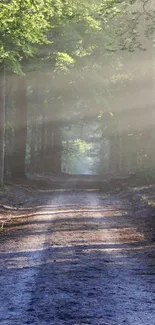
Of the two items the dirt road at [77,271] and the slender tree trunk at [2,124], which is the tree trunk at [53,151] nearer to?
the slender tree trunk at [2,124]

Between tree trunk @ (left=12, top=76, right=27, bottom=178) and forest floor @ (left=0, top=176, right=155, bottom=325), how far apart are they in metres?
10.4

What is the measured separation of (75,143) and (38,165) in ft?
78.0

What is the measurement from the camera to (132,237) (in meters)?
12.0

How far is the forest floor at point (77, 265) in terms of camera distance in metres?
5.87

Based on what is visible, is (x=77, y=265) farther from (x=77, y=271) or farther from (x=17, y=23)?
(x=17, y=23)

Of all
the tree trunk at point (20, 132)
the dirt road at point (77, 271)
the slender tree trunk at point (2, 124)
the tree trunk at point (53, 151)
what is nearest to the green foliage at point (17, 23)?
the slender tree trunk at point (2, 124)

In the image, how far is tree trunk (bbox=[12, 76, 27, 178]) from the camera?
93.4 feet

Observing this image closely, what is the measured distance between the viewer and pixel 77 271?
816cm

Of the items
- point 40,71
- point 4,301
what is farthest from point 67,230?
point 40,71

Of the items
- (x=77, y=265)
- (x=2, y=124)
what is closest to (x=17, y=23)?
(x=2, y=124)

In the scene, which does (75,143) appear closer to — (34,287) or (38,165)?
(38,165)

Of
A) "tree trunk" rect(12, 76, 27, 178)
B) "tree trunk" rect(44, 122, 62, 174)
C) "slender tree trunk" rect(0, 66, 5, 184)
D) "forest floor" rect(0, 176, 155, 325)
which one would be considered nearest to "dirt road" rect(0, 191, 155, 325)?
"forest floor" rect(0, 176, 155, 325)

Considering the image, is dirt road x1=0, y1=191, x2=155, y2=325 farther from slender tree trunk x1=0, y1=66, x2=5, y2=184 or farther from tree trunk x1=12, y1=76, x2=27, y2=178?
tree trunk x1=12, y1=76, x2=27, y2=178

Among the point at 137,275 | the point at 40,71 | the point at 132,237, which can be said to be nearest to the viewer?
the point at 137,275
